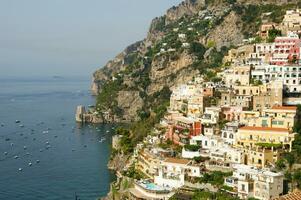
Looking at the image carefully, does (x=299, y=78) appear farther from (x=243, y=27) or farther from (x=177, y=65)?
(x=177, y=65)

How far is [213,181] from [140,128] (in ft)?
64.4

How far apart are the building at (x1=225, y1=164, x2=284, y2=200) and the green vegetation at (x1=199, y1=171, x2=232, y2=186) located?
588 millimetres

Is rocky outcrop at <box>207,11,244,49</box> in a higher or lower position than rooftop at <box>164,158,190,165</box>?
higher

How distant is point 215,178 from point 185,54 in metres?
36.3

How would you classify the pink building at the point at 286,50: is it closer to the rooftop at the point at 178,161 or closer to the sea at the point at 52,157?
the rooftop at the point at 178,161

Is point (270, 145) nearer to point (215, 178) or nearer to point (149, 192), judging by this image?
point (215, 178)

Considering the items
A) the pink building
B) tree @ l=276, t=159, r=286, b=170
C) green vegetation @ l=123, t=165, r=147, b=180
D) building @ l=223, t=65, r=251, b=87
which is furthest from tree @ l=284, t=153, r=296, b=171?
the pink building

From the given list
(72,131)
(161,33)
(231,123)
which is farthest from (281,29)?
(161,33)

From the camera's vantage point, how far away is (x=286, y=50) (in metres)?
38.9

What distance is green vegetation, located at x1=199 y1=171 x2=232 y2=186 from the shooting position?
2687cm

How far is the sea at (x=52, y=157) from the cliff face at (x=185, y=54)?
5.85 metres

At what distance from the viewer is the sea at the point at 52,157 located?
37.1 meters

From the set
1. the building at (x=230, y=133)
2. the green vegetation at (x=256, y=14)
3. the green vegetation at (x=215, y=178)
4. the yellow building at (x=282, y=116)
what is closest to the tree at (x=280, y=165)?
the green vegetation at (x=215, y=178)

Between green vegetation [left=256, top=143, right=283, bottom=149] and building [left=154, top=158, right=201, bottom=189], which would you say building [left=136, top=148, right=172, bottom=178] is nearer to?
building [left=154, top=158, right=201, bottom=189]
